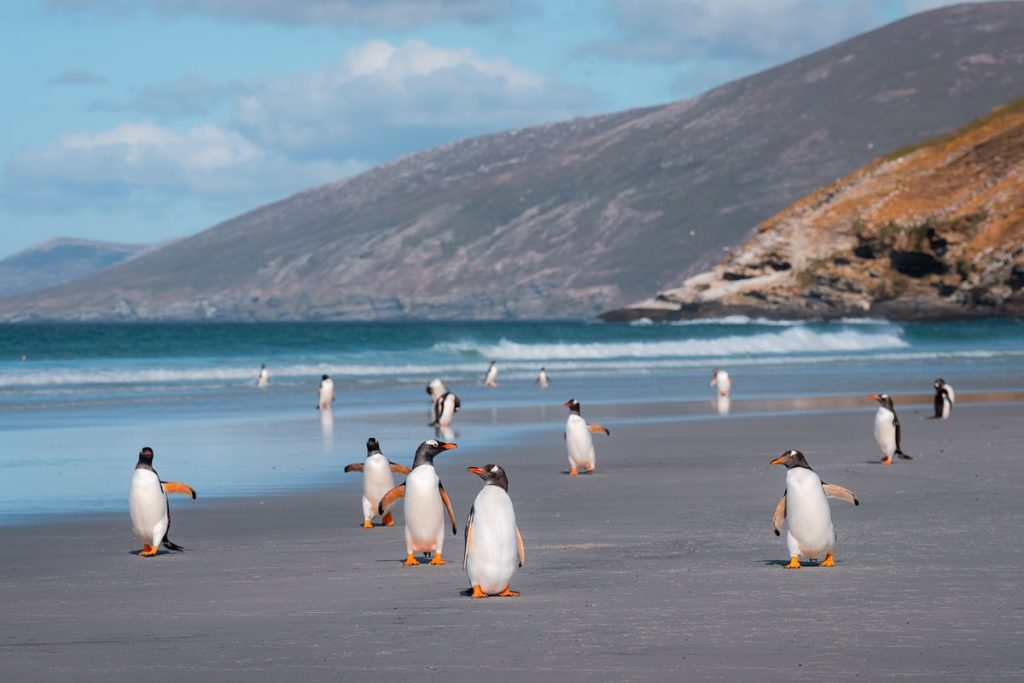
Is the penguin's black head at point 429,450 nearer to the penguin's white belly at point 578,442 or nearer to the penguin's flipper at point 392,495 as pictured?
the penguin's flipper at point 392,495

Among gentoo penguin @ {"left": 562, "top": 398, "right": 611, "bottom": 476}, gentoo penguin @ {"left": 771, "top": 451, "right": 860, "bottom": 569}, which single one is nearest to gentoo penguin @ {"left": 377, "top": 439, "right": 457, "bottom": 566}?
gentoo penguin @ {"left": 771, "top": 451, "right": 860, "bottom": 569}

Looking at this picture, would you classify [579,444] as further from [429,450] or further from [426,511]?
[426,511]

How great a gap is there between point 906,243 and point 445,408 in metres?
81.4

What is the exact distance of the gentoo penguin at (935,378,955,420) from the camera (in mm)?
24644

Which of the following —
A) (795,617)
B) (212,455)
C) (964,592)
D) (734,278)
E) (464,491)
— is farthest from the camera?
(734,278)

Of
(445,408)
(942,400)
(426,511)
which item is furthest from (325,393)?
(426,511)

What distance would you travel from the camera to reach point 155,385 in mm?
43625

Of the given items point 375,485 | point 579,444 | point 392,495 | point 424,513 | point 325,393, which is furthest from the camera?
point 325,393

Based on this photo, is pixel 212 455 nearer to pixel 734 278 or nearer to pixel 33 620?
pixel 33 620

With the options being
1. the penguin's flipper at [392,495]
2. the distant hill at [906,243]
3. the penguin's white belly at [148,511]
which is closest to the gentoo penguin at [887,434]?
the penguin's flipper at [392,495]

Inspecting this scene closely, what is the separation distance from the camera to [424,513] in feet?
36.5

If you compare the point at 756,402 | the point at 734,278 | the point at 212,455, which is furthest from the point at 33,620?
the point at 734,278

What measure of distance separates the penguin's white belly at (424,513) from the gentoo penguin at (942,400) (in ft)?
49.8

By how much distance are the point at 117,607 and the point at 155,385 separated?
115 ft
